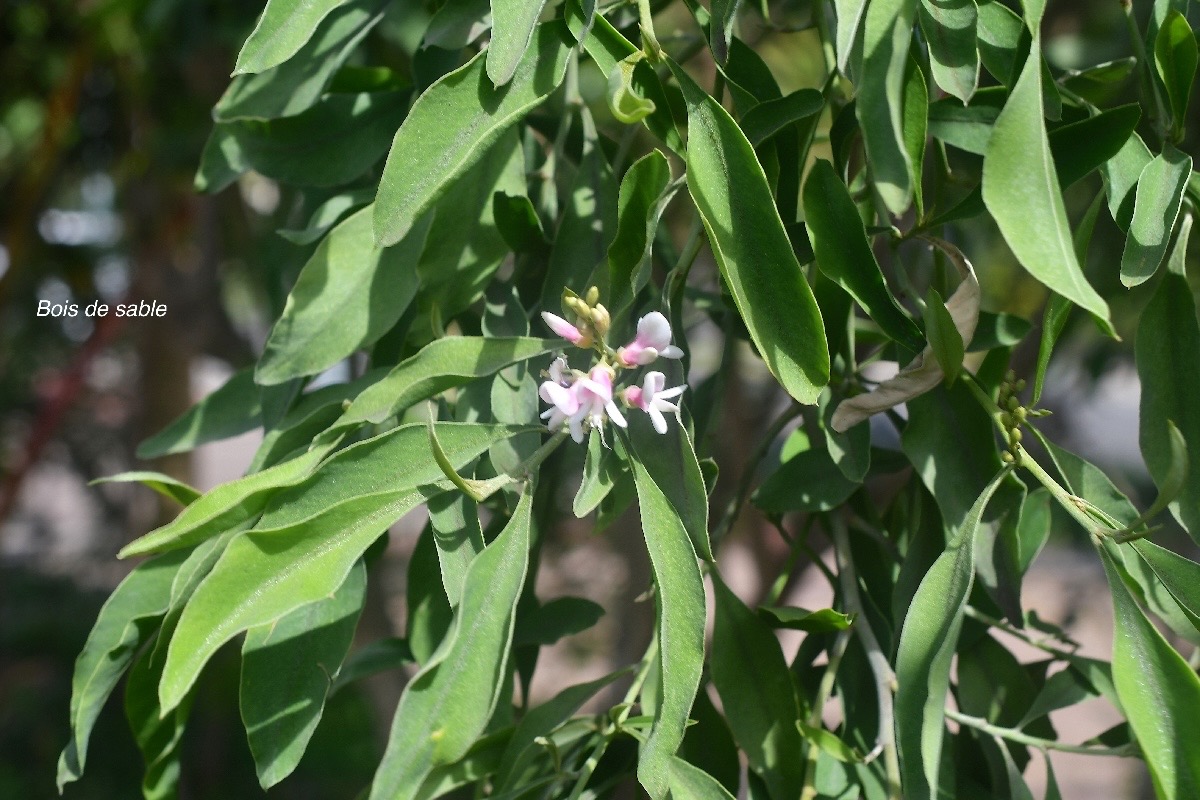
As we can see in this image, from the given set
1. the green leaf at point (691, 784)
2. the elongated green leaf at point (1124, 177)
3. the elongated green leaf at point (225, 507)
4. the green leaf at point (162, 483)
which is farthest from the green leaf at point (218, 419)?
the elongated green leaf at point (1124, 177)

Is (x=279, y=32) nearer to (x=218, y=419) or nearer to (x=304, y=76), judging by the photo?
(x=304, y=76)

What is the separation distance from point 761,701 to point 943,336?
0.18 meters

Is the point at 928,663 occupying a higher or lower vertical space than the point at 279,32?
lower

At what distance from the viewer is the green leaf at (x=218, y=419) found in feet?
1.83

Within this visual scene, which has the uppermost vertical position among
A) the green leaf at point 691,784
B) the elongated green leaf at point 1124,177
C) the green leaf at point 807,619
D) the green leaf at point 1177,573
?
the elongated green leaf at point 1124,177

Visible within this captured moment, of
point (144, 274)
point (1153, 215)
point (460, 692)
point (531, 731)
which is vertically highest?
point (1153, 215)

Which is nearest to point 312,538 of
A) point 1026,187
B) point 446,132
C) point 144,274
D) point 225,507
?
point 225,507

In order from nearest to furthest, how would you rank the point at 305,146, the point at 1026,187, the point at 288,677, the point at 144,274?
1. the point at 1026,187
2. the point at 288,677
3. the point at 305,146
4. the point at 144,274

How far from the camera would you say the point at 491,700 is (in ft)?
1.12

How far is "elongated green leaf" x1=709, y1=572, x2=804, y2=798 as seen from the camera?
44cm

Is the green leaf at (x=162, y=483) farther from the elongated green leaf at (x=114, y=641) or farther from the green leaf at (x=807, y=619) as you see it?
the green leaf at (x=807, y=619)

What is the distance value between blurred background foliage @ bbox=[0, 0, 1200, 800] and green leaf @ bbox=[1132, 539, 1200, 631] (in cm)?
49

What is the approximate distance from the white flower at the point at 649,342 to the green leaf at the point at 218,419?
274 millimetres

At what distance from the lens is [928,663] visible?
1.16 feet
